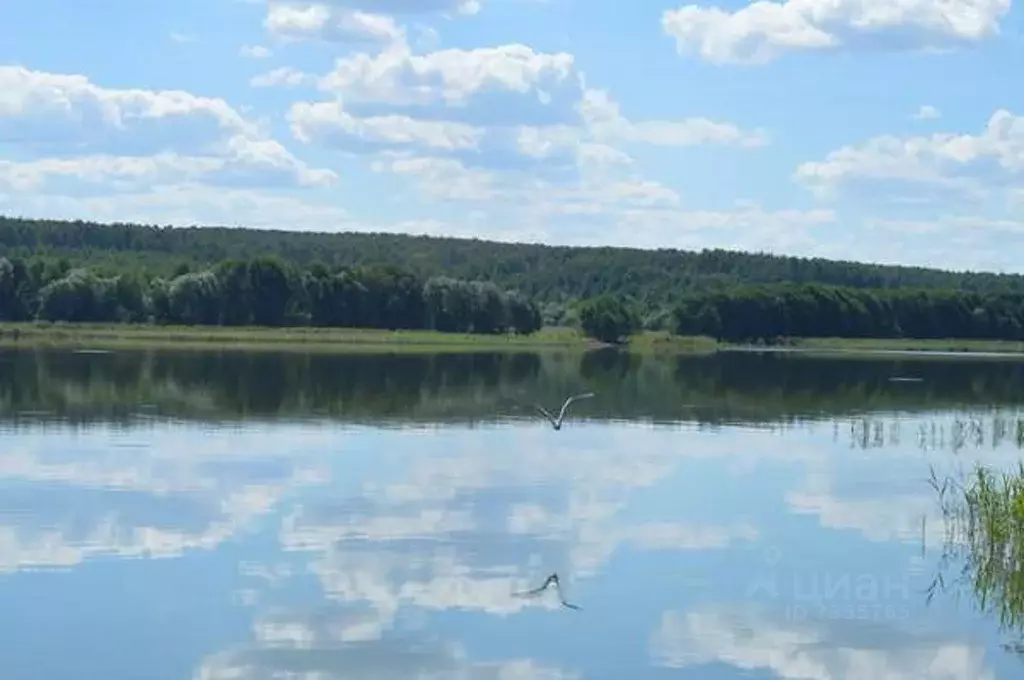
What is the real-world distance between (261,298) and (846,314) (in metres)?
45.7

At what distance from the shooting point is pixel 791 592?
56.0 feet

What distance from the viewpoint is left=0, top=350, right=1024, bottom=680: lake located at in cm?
1416

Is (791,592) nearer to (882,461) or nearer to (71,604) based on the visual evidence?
(71,604)

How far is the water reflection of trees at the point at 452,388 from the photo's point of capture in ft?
124


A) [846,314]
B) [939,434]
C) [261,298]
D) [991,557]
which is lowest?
[991,557]

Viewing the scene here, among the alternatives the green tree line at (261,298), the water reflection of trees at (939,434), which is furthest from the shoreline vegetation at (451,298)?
the water reflection of trees at (939,434)

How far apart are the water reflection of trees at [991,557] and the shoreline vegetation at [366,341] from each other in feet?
198

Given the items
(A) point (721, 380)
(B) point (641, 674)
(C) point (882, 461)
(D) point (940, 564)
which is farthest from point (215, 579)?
(A) point (721, 380)

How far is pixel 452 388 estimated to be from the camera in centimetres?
4706

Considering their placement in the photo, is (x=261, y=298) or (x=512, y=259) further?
(x=512, y=259)

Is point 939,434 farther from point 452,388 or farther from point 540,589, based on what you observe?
point 540,589

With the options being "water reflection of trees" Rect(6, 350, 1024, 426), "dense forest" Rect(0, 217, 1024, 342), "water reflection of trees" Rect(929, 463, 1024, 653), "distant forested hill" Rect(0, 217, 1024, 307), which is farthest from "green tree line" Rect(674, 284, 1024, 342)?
"water reflection of trees" Rect(929, 463, 1024, 653)

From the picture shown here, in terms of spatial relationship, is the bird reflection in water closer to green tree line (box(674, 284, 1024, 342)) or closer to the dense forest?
the dense forest

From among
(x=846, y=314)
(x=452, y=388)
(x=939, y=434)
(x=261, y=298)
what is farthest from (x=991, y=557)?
(x=846, y=314)
